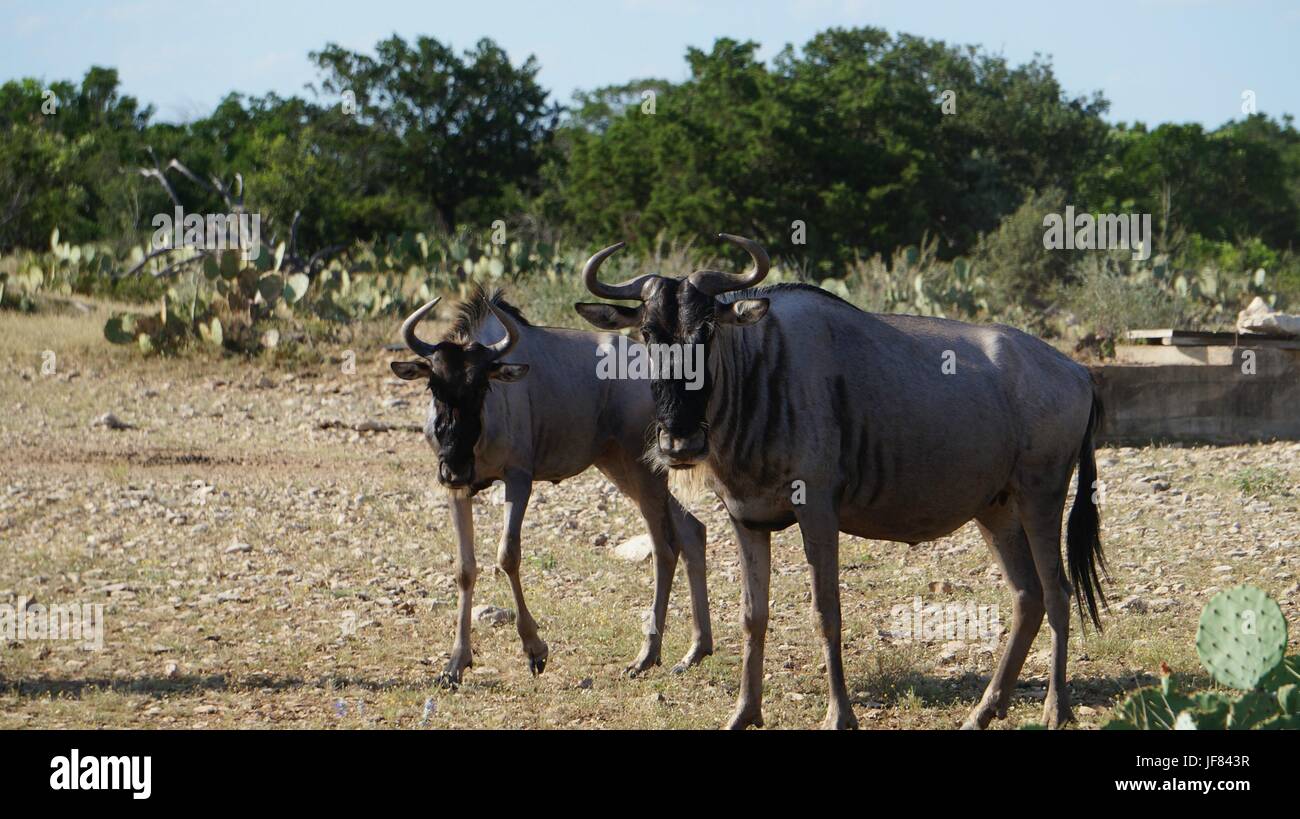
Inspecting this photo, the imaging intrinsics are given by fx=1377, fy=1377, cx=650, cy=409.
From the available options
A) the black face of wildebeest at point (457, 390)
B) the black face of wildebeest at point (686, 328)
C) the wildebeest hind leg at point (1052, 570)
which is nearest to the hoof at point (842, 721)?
the wildebeest hind leg at point (1052, 570)

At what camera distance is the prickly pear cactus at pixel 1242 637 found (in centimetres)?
487

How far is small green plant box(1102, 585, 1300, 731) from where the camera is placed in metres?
4.68

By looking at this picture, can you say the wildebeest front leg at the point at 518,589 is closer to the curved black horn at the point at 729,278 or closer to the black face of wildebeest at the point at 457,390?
the black face of wildebeest at the point at 457,390

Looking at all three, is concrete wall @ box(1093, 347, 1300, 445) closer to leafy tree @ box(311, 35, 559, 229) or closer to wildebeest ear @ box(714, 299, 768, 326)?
wildebeest ear @ box(714, 299, 768, 326)

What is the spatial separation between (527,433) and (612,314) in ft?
6.35

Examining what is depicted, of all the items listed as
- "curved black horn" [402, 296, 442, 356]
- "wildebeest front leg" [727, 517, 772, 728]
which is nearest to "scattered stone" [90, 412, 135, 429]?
"curved black horn" [402, 296, 442, 356]

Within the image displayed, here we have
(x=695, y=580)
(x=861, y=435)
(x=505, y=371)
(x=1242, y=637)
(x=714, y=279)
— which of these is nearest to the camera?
(x=1242, y=637)

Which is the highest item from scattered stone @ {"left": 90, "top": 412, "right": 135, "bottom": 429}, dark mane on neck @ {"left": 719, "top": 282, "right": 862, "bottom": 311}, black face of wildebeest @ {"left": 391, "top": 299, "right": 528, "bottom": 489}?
dark mane on neck @ {"left": 719, "top": 282, "right": 862, "bottom": 311}

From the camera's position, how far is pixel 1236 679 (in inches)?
195

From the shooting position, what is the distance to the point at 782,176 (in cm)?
3559

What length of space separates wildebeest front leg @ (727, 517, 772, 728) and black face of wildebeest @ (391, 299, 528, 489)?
178 centimetres

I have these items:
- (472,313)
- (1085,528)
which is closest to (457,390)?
(472,313)

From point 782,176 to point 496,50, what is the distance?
14.6 m

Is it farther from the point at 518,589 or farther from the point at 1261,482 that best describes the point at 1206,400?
the point at 518,589
